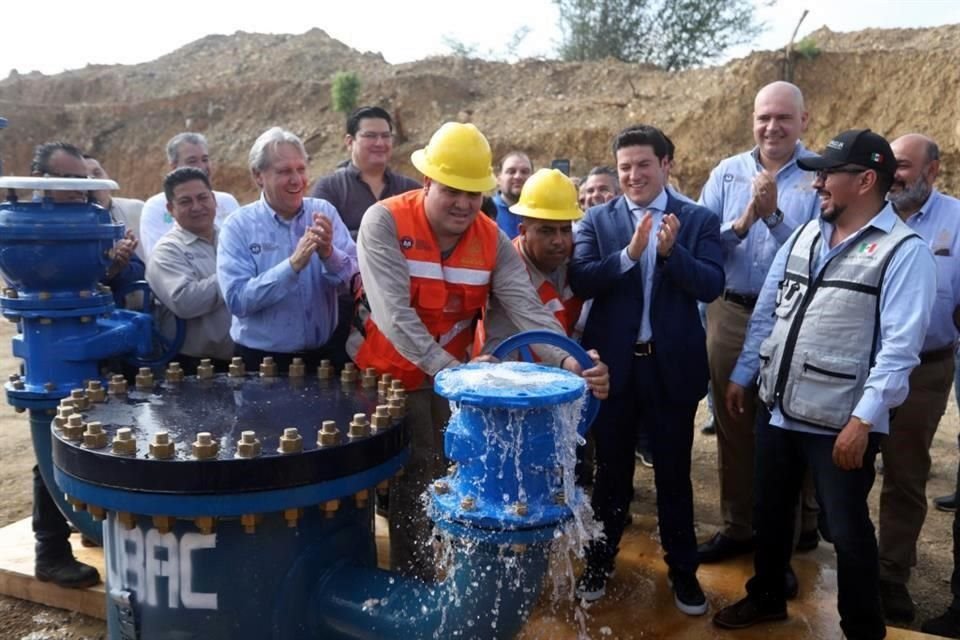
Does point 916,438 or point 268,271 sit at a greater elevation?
point 268,271

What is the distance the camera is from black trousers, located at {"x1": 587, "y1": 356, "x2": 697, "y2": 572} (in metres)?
3.10

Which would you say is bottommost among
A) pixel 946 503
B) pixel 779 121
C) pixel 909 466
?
pixel 946 503

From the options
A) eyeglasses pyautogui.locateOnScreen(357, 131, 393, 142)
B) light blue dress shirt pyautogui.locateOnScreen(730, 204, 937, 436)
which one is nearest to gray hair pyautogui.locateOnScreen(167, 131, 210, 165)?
eyeglasses pyautogui.locateOnScreen(357, 131, 393, 142)

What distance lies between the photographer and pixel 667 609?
122 inches

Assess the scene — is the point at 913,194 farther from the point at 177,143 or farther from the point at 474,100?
the point at 474,100

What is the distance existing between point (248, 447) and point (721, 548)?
7.73 feet

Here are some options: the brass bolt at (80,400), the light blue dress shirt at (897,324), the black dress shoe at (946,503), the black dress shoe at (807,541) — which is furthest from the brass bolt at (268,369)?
the black dress shoe at (946,503)

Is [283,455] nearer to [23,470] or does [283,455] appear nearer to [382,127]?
[382,127]

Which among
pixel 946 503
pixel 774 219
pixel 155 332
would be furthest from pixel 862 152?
pixel 946 503

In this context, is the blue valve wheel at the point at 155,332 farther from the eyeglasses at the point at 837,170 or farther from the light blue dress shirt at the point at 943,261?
the light blue dress shirt at the point at 943,261

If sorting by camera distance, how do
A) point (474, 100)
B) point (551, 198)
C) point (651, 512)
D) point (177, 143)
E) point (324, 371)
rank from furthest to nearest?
point (474, 100)
point (177, 143)
point (651, 512)
point (551, 198)
point (324, 371)

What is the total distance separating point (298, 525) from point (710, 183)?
2523 mm

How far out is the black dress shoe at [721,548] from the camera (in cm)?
355

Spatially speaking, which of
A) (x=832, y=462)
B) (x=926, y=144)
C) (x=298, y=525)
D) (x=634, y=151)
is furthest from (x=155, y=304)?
(x=926, y=144)
